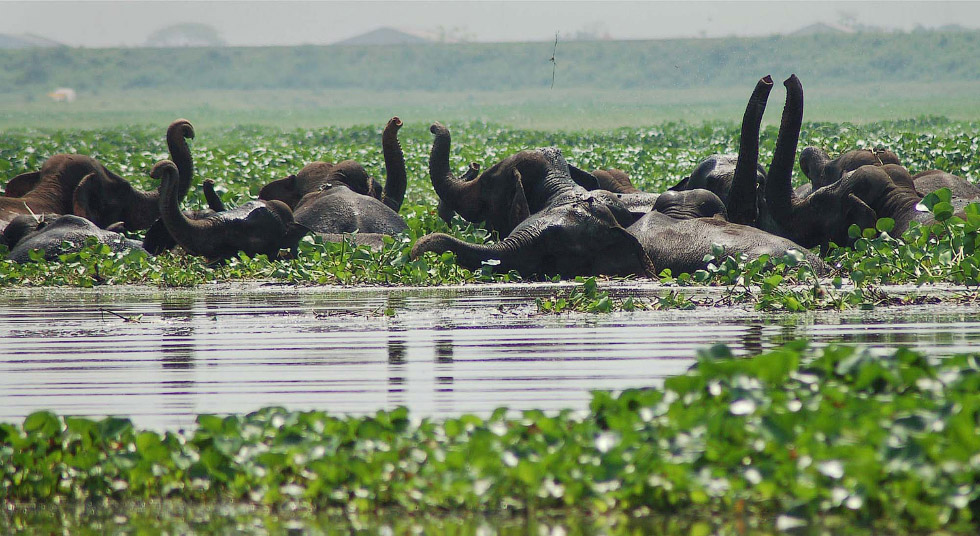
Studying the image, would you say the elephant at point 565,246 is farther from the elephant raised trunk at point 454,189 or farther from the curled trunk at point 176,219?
the curled trunk at point 176,219

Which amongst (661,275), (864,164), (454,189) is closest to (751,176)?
(661,275)

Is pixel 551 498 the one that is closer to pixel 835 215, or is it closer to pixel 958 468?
pixel 958 468

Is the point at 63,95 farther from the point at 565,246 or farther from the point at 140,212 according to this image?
the point at 565,246

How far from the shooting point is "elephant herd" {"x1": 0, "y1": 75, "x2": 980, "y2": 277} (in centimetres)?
1433

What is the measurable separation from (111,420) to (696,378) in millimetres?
2214

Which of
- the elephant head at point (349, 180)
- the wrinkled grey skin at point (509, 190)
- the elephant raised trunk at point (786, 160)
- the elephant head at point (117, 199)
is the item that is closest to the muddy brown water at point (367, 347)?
the elephant raised trunk at point (786, 160)

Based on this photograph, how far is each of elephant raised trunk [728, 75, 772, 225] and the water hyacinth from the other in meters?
8.51

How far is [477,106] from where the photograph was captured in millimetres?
101938

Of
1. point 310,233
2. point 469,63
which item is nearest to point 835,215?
point 310,233

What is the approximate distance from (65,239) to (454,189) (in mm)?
4312

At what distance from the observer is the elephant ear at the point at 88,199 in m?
17.5

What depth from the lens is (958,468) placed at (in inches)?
173

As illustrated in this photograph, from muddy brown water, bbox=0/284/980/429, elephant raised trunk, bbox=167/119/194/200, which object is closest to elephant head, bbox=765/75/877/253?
muddy brown water, bbox=0/284/980/429

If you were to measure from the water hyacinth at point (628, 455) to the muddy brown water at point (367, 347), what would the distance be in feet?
3.15
